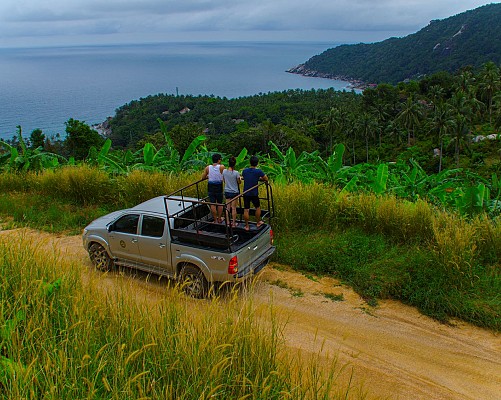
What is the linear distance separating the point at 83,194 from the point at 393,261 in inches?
342

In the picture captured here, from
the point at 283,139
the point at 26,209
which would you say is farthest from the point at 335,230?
the point at 283,139

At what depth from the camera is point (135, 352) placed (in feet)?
9.74

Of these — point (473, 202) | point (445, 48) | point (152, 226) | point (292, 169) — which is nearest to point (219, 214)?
point (152, 226)

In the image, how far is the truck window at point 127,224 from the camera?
24.6 ft

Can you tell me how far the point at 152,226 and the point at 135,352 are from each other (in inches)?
175

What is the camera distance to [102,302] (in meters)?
4.25

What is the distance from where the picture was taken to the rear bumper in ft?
21.2

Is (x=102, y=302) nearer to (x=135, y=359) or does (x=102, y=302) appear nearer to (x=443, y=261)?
(x=135, y=359)

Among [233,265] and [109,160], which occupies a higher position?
[109,160]

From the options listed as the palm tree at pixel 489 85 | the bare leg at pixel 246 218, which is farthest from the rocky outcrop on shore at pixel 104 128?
the bare leg at pixel 246 218

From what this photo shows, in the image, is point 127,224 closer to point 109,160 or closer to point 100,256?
Result: point 100,256

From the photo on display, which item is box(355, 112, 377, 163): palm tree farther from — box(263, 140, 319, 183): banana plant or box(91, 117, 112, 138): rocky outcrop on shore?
box(91, 117, 112, 138): rocky outcrop on shore

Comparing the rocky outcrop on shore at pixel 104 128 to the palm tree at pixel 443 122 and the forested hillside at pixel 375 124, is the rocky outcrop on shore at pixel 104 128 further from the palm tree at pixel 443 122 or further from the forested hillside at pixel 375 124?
the palm tree at pixel 443 122

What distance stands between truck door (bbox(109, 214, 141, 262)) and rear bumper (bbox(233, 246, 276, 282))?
2039 mm
